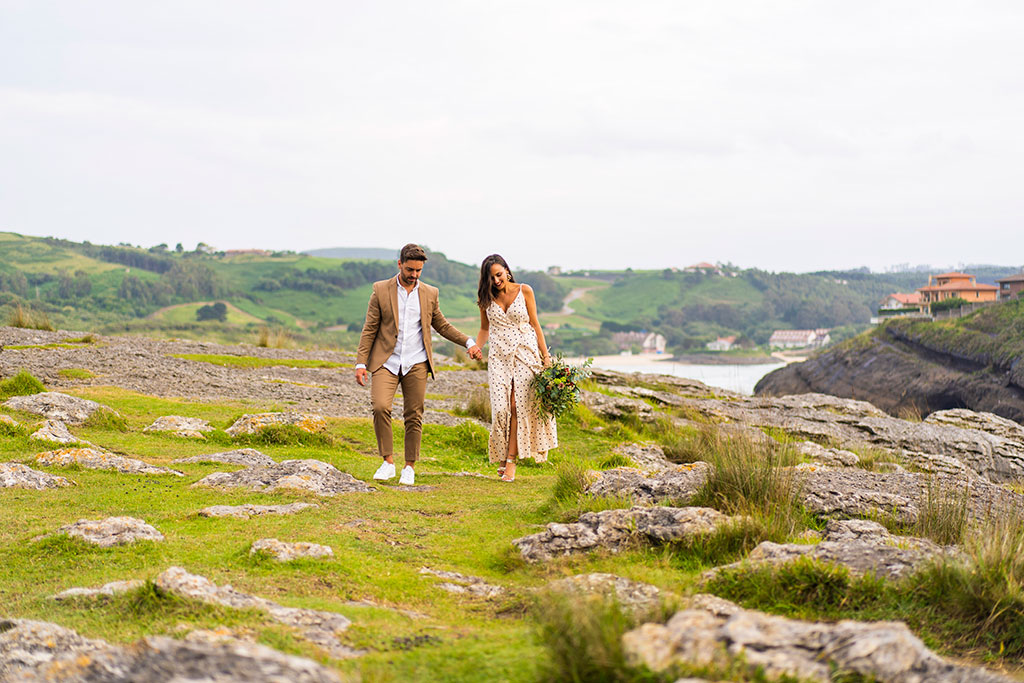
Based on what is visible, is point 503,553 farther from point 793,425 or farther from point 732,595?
point 793,425

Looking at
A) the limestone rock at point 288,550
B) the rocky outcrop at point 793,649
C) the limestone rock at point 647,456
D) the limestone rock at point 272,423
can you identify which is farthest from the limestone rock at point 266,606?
the limestone rock at point 272,423

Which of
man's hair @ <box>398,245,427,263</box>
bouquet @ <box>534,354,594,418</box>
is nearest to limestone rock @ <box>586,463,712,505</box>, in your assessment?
bouquet @ <box>534,354,594,418</box>

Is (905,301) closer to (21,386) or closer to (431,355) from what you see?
(431,355)

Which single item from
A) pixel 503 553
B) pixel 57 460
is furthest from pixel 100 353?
pixel 503 553

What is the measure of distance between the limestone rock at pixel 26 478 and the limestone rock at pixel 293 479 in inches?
51.6

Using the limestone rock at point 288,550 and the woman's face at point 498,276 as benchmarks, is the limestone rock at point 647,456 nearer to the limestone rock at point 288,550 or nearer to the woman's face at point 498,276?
the woman's face at point 498,276

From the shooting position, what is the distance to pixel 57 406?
37.8ft

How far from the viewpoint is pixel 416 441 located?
925 centimetres

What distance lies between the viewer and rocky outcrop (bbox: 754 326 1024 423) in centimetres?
5881

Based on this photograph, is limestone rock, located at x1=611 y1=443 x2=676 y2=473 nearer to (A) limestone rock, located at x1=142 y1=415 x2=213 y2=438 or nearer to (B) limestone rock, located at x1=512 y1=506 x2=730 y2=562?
(B) limestone rock, located at x1=512 y1=506 x2=730 y2=562

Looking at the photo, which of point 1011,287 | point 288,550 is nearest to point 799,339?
point 1011,287

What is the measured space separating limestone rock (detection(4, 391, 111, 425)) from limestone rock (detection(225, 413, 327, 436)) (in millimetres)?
2029

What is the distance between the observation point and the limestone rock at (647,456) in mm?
10312

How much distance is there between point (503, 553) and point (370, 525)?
1.50 metres
